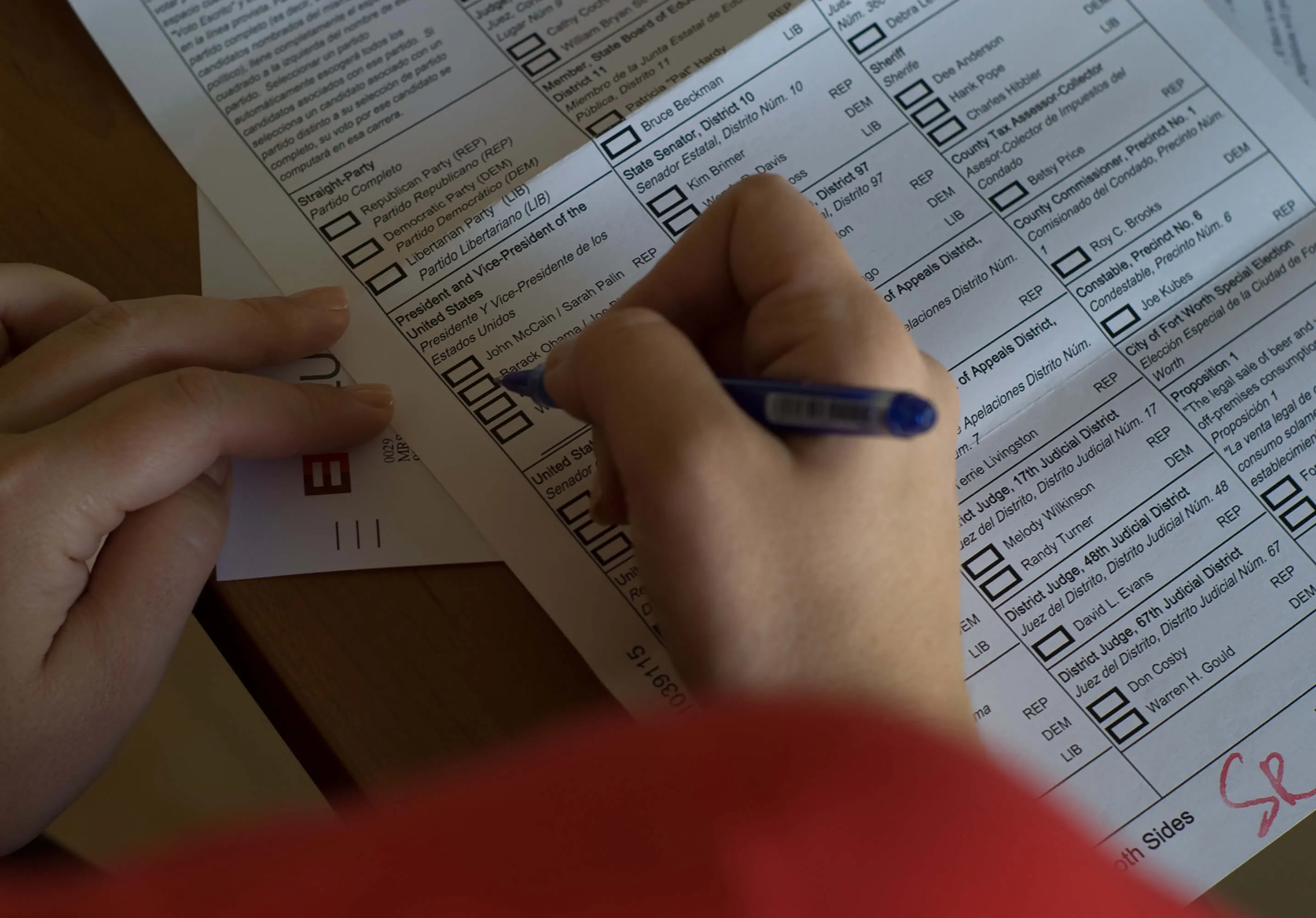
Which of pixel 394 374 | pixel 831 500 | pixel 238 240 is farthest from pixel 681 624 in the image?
pixel 238 240

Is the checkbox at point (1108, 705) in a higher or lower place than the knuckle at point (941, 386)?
lower

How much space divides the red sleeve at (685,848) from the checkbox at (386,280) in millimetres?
297

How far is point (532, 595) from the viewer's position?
43cm

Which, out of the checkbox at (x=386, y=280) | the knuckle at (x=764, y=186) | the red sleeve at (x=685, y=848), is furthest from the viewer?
the checkbox at (x=386, y=280)

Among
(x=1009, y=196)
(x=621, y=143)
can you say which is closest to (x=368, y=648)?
(x=621, y=143)

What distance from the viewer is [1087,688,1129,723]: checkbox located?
1.38 ft

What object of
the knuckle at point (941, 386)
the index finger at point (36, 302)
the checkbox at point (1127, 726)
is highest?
the index finger at point (36, 302)

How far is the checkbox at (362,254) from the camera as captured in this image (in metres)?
0.48

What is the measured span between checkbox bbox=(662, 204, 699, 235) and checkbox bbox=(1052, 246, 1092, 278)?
0.62ft

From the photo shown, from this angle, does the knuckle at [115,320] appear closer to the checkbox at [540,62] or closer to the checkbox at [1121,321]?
the checkbox at [540,62]

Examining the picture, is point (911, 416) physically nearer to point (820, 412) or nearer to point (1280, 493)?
point (820, 412)

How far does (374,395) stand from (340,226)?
0.11m

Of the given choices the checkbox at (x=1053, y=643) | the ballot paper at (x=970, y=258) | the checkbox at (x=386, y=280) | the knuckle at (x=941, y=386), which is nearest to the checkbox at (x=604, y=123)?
the ballot paper at (x=970, y=258)

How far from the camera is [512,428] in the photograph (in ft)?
1.48
